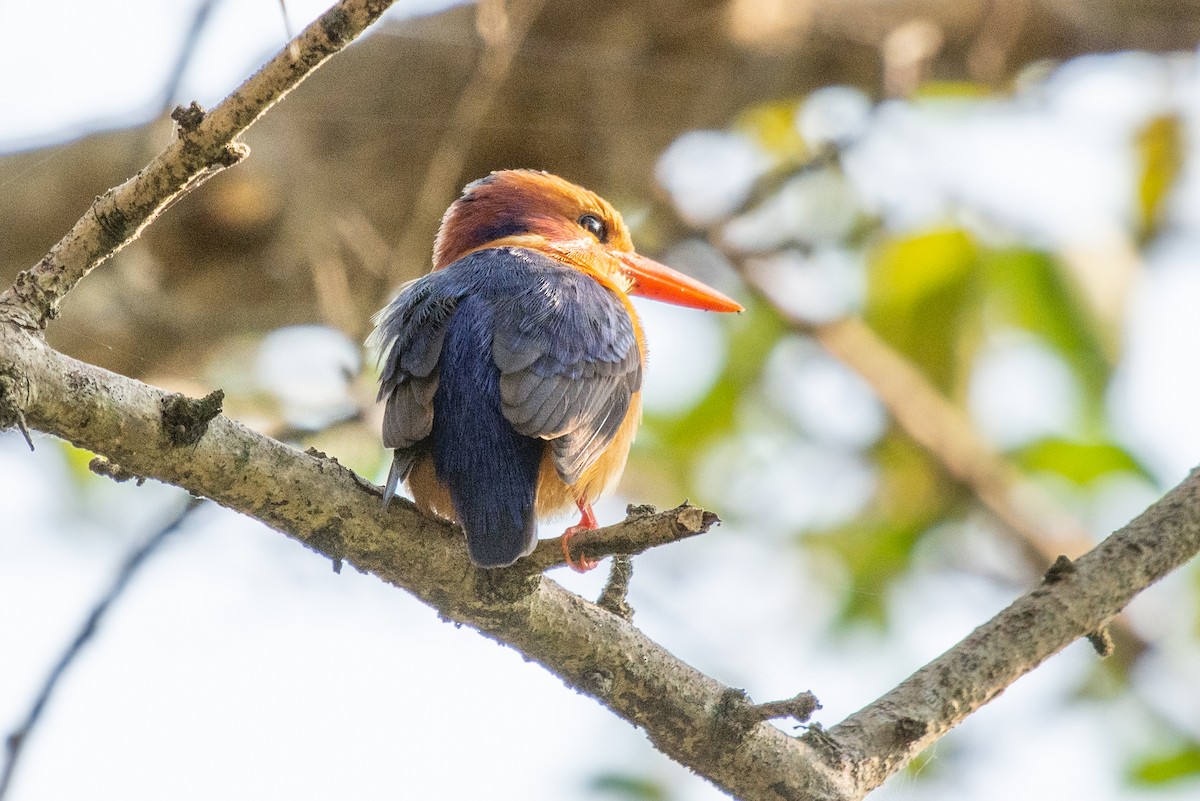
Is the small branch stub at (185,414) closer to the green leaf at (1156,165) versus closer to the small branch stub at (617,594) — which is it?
the small branch stub at (617,594)

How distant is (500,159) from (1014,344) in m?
2.17

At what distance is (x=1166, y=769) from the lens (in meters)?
4.56

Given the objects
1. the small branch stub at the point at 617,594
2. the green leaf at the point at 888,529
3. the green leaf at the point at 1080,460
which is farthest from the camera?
the green leaf at the point at 888,529

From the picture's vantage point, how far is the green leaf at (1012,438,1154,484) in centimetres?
507

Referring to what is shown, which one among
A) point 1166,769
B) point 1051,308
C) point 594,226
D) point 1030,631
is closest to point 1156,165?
point 1051,308

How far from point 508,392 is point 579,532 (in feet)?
2.22

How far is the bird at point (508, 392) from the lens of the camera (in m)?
2.47

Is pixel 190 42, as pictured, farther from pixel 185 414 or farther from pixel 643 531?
pixel 643 531

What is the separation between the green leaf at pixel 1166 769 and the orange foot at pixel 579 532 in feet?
8.71

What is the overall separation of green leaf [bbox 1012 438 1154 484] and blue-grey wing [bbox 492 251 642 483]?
8.84ft

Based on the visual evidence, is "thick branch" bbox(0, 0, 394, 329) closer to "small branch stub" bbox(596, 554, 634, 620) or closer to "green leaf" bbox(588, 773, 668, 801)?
"small branch stub" bbox(596, 554, 634, 620)

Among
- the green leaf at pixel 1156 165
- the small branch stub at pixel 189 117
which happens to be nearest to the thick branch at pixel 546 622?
the small branch stub at pixel 189 117

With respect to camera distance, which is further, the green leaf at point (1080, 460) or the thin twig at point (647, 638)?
the green leaf at point (1080, 460)

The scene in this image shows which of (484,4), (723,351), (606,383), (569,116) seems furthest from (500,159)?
(606,383)
